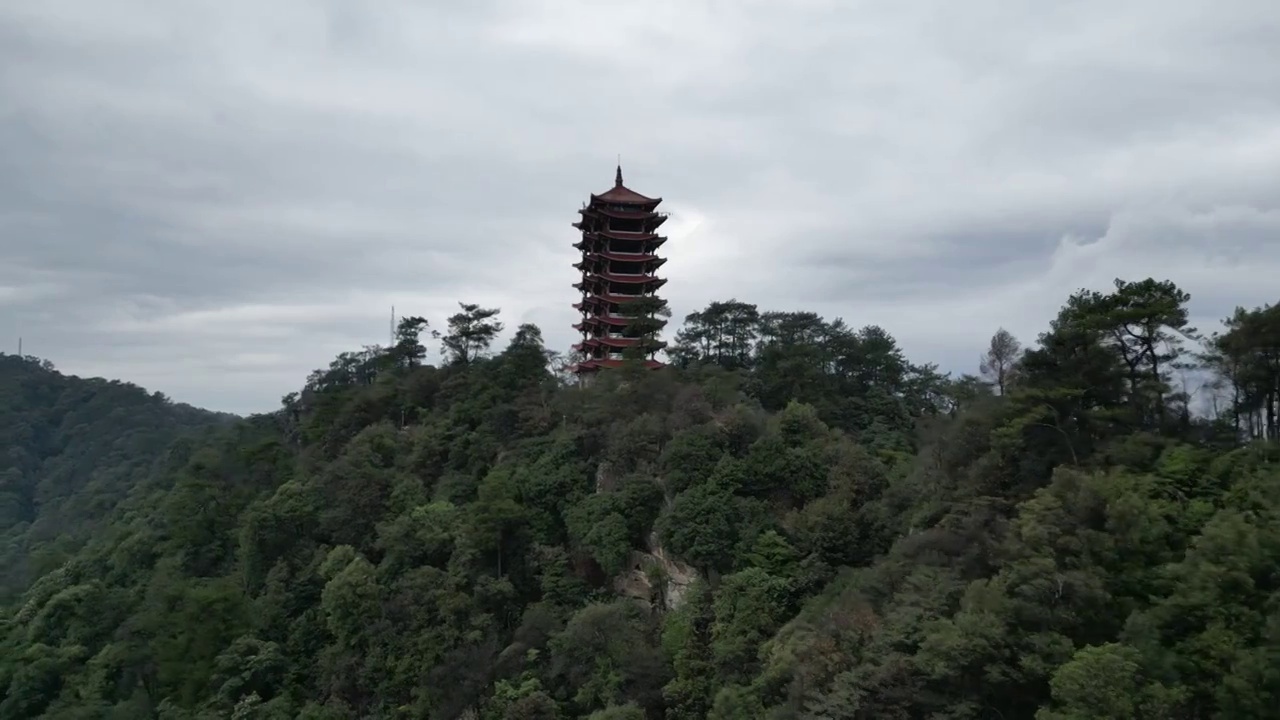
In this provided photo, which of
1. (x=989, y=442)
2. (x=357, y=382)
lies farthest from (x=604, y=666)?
(x=357, y=382)

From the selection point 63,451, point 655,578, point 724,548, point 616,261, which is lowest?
point 655,578

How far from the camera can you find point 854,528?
1809cm

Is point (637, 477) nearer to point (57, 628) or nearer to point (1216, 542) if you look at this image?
point (1216, 542)

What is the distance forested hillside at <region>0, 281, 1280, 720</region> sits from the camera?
38.0 ft

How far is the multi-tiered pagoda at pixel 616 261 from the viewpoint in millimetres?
31078

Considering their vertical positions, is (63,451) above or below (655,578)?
above

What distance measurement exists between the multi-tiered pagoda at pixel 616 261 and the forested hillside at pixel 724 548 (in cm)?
264

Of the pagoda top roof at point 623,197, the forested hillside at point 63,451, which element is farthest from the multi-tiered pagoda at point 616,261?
the forested hillside at point 63,451

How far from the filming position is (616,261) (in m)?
31.4

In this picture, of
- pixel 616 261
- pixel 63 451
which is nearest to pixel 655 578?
pixel 616 261

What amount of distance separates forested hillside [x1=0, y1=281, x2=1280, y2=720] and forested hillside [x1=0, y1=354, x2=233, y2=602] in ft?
33.9

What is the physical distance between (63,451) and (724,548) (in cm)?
6353

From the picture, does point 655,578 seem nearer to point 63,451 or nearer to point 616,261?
point 616,261

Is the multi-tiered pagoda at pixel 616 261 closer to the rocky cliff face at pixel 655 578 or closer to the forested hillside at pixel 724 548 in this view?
the forested hillside at pixel 724 548
